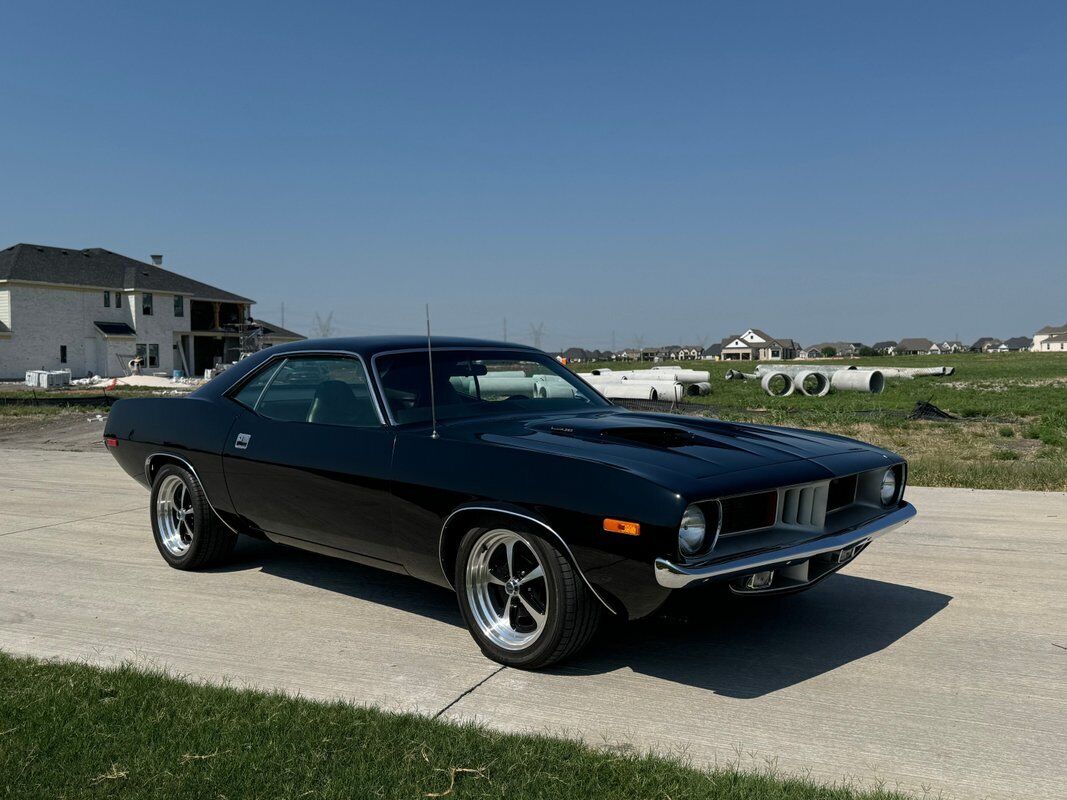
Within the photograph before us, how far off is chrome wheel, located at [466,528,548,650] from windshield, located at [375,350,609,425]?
33.5 inches

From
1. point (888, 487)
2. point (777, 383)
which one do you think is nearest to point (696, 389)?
point (777, 383)

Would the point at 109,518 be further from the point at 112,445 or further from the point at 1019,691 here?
the point at 1019,691

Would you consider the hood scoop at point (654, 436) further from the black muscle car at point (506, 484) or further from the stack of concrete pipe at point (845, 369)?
the stack of concrete pipe at point (845, 369)

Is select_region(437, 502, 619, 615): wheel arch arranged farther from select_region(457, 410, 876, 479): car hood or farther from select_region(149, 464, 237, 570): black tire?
select_region(149, 464, 237, 570): black tire

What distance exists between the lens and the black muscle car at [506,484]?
3.62 metres

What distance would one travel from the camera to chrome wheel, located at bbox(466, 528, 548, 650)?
3982 millimetres

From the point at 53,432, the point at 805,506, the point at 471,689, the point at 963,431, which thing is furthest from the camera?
the point at 53,432

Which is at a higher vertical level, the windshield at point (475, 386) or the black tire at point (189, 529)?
the windshield at point (475, 386)

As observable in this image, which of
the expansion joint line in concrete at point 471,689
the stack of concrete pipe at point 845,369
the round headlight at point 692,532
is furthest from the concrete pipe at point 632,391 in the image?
the round headlight at point 692,532

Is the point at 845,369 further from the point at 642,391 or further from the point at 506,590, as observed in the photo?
the point at 506,590

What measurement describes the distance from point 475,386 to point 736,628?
6.02ft

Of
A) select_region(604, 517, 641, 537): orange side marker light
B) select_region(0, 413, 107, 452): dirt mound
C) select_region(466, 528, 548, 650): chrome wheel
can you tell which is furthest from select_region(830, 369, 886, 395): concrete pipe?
select_region(604, 517, 641, 537): orange side marker light

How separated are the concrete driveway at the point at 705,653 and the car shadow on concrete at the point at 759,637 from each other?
0.05 feet

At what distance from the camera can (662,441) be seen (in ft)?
13.8
